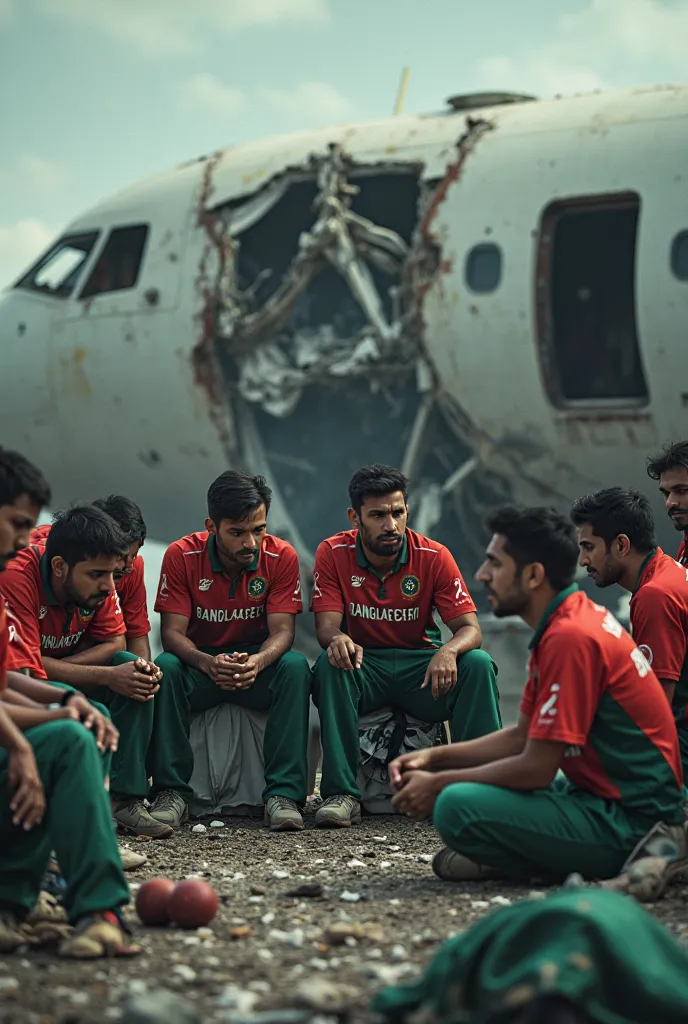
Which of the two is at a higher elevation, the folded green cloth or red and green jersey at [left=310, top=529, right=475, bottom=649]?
red and green jersey at [left=310, top=529, right=475, bottom=649]

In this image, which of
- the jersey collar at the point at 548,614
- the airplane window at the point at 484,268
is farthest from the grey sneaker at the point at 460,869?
the airplane window at the point at 484,268

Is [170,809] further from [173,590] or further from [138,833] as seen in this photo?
[173,590]

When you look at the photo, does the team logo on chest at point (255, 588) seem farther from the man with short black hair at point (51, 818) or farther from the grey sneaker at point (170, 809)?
the man with short black hair at point (51, 818)

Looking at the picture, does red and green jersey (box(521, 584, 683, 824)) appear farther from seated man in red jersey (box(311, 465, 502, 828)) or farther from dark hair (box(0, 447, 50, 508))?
dark hair (box(0, 447, 50, 508))

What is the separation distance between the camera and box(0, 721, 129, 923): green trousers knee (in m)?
4.26

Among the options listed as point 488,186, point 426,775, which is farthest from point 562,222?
point 426,775

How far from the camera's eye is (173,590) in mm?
7250

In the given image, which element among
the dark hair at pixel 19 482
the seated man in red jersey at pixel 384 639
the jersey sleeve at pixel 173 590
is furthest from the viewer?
the jersey sleeve at pixel 173 590

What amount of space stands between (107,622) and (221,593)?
80 centimetres

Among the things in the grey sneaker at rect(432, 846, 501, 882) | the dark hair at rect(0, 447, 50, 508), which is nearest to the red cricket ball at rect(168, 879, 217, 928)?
the grey sneaker at rect(432, 846, 501, 882)

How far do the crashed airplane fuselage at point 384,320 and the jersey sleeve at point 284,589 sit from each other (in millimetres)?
4498

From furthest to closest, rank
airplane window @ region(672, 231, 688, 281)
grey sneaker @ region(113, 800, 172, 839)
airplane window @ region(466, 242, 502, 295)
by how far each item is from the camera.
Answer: airplane window @ region(466, 242, 502, 295), airplane window @ region(672, 231, 688, 281), grey sneaker @ region(113, 800, 172, 839)

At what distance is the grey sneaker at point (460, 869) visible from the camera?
5449mm

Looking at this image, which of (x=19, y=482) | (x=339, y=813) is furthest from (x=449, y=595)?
(x=19, y=482)
